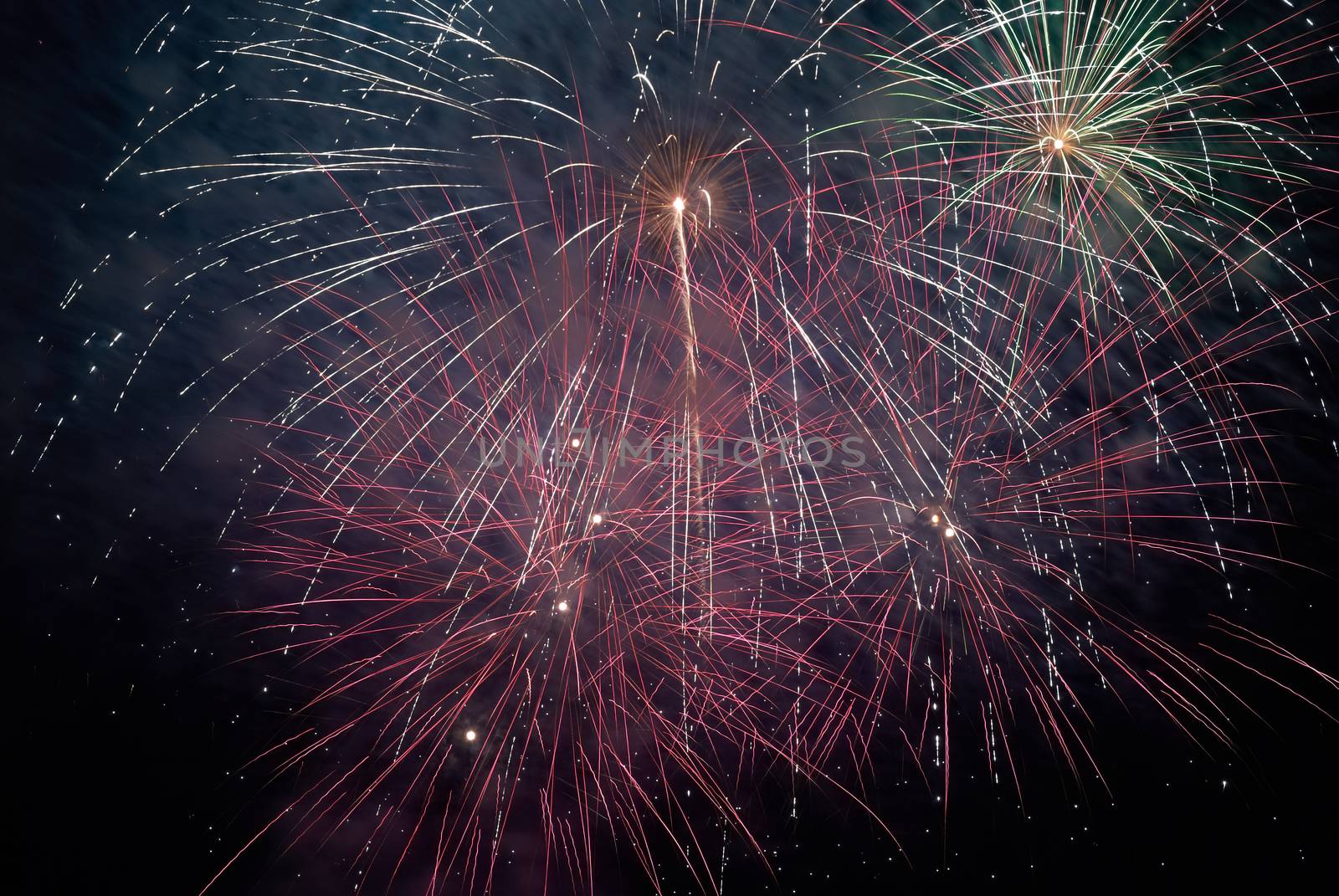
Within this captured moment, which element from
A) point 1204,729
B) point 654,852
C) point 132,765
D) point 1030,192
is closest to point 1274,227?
point 1030,192

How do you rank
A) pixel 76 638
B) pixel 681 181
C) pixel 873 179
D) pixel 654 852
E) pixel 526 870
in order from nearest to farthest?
pixel 873 179, pixel 681 181, pixel 76 638, pixel 526 870, pixel 654 852

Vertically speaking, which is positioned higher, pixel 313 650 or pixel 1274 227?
pixel 1274 227

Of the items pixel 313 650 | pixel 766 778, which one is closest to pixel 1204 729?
pixel 766 778

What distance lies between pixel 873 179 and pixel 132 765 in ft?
39.0

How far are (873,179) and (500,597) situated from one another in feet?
17.5

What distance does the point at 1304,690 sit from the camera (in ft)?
22.5

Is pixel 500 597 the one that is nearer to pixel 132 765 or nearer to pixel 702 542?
pixel 702 542

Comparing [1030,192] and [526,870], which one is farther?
[526,870]

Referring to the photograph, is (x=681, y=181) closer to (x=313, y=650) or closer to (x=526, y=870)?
(x=313, y=650)

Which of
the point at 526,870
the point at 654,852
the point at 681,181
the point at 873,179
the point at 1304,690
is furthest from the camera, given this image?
the point at 654,852

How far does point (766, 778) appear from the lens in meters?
8.11

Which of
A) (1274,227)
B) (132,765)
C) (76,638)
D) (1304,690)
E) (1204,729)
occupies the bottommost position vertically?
(132,765)

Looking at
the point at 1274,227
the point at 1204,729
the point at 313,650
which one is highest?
the point at 1274,227

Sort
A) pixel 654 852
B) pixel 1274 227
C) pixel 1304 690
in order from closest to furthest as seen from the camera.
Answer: pixel 1274 227
pixel 1304 690
pixel 654 852
